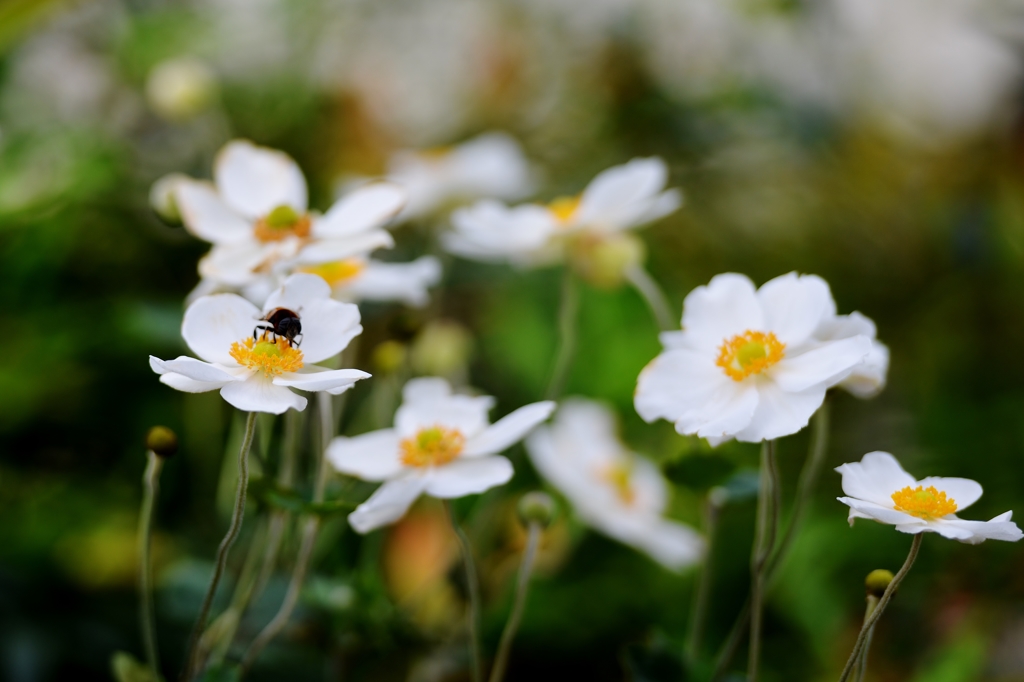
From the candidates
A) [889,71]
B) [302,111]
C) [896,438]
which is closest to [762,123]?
[889,71]

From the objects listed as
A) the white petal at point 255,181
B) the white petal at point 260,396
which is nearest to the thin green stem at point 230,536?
the white petal at point 260,396

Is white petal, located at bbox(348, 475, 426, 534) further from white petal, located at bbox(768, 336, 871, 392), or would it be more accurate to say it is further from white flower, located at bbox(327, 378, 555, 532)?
white petal, located at bbox(768, 336, 871, 392)

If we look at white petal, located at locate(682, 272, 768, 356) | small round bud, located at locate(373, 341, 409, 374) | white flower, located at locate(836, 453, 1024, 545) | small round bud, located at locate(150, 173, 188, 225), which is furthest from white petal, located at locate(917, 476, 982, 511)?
small round bud, located at locate(150, 173, 188, 225)

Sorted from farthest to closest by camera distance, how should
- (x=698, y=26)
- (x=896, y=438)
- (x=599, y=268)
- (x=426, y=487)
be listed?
1. (x=698, y=26)
2. (x=896, y=438)
3. (x=599, y=268)
4. (x=426, y=487)

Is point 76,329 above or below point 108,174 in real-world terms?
below

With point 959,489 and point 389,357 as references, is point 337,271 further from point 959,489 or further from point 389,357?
point 959,489

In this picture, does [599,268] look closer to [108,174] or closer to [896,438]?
[108,174]

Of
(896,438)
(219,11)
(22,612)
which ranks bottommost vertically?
(896,438)

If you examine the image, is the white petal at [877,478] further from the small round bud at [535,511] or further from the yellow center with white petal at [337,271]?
the yellow center with white petal at [337,271]
